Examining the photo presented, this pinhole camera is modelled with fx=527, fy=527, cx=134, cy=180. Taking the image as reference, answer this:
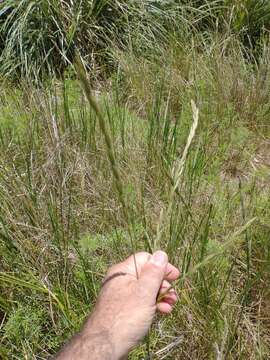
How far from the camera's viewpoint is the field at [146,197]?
1615 mm

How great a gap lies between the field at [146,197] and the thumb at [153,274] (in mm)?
88

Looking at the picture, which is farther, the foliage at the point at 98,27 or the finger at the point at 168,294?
the foliage at the point at 98,27

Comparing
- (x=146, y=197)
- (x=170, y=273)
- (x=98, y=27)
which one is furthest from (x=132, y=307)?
(x=98, y=27)

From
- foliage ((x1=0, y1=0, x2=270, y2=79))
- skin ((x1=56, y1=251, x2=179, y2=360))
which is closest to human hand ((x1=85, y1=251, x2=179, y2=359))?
skin ((x1=56, y1=251, x2=179, y2=360))

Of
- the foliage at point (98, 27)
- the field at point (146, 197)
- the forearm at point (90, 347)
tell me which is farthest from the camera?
the foliage at point (98, 27)

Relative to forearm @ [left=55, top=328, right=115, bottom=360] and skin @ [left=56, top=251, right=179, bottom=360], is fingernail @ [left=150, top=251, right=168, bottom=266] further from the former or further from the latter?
forearm @ [left=55, top=328, right=115, bottom=360]

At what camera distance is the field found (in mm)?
1615

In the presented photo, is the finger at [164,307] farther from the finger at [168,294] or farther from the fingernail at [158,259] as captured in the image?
the fingernail at [158,259]

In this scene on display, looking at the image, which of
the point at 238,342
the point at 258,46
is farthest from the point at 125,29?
the point at 238,342

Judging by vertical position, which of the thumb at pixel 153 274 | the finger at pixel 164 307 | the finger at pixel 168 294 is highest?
the thumb at pixel 153 274

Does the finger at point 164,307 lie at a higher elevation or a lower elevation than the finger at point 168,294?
lower

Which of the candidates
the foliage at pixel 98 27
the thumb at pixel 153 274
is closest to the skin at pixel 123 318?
the thumb at pixel 153 274

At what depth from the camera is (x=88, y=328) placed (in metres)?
1.18

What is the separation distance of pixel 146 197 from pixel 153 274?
3.60 feet
